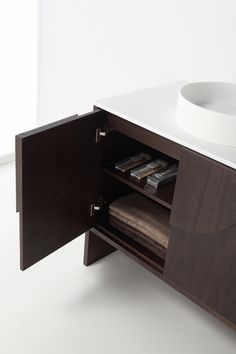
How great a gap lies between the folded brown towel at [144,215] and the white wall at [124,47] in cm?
44

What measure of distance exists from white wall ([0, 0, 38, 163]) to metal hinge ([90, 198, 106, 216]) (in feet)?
2.96

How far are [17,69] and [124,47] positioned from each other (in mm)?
636

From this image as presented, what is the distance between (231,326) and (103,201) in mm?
536

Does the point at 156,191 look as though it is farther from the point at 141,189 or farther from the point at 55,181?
the point at 55,181

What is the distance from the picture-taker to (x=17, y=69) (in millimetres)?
2133

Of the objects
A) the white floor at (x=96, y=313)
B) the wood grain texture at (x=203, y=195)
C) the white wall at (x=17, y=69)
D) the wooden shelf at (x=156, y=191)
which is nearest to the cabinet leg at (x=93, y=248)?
the white floor at (x=96, y=313)

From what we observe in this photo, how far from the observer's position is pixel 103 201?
149 cm

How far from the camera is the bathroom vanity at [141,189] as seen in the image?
3.63ft

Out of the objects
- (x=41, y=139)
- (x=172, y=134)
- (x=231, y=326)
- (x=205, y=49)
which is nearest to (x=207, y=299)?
(x=231, y=326)

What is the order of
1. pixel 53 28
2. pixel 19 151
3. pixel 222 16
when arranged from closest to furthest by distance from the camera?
pixel 19 151, pixel 222 16, pixel 53 28

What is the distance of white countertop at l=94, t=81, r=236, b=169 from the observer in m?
1.10

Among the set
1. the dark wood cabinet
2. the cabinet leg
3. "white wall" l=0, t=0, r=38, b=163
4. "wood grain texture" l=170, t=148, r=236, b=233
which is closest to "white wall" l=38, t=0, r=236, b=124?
A: "white wall" l=0, t=0, r=38, b=163

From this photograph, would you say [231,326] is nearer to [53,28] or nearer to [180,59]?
[180,59]

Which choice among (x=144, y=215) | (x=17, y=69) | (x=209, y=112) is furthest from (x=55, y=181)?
(x=17, y=69)
